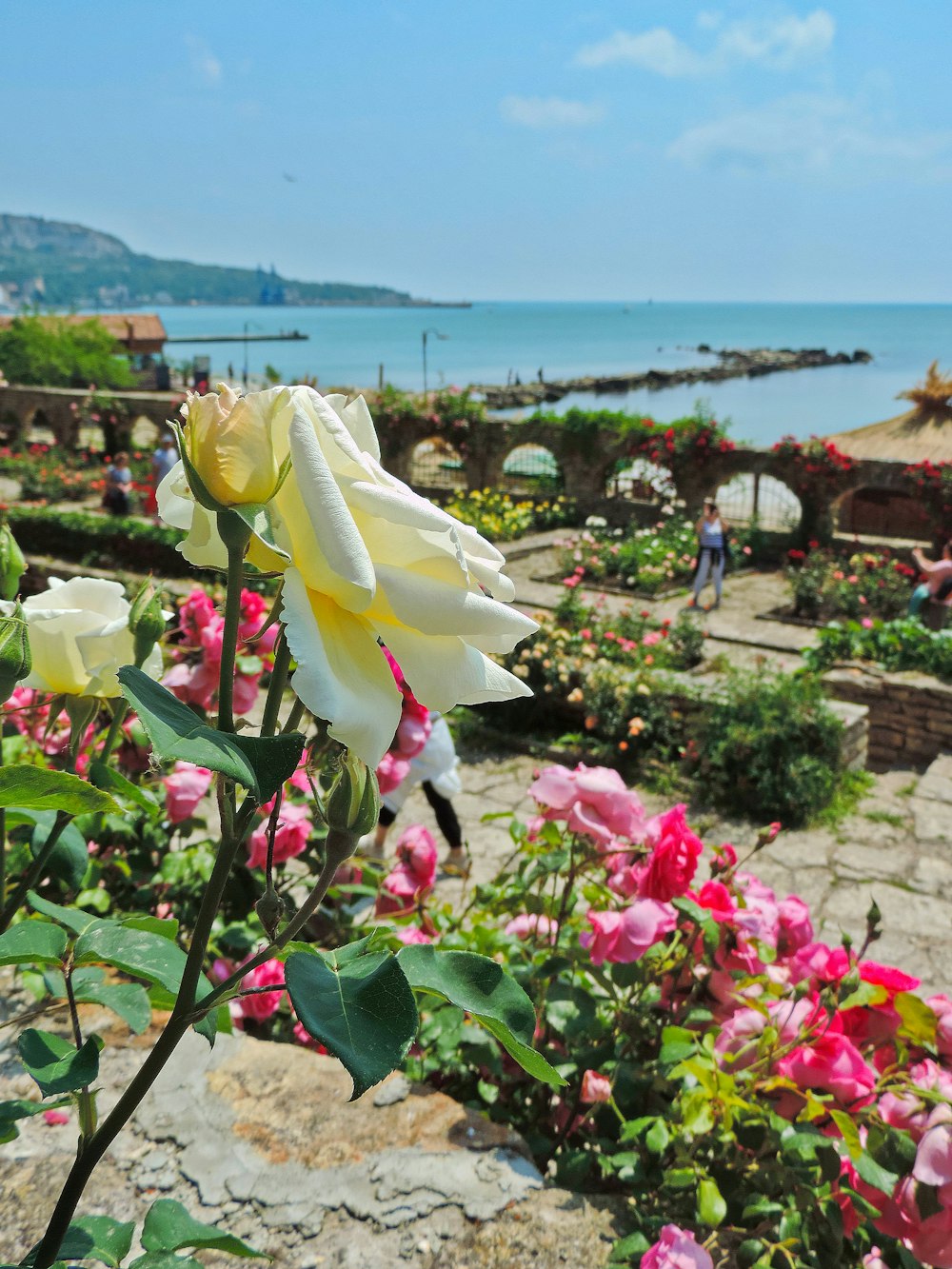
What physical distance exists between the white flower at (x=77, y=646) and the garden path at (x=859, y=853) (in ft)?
11.0

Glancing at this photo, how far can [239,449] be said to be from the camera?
544mm

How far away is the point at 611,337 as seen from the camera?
554 ft

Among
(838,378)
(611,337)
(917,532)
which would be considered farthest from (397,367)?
(917,532)

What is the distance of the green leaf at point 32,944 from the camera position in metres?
0.72

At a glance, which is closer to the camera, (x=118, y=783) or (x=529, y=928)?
(x=118, y=783)

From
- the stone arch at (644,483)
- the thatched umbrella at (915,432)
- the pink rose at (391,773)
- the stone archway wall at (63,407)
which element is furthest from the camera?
the stone archway wall at (63,407)

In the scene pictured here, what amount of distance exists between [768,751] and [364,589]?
591 centimetres

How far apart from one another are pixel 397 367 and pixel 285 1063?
11583 cm

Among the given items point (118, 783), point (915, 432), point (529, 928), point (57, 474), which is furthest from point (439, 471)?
point (118, 783)

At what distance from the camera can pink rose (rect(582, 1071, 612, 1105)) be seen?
4.90 ft

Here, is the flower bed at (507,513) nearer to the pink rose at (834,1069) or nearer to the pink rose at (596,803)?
the pink rose at (596,803)

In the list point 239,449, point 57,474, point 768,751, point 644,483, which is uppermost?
point 239,449

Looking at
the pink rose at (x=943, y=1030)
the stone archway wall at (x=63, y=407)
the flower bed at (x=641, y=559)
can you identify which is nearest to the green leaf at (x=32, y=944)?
the pink rose at (x=943, y=1030)

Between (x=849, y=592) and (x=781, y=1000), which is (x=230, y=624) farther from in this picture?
(x=849, y=592)
